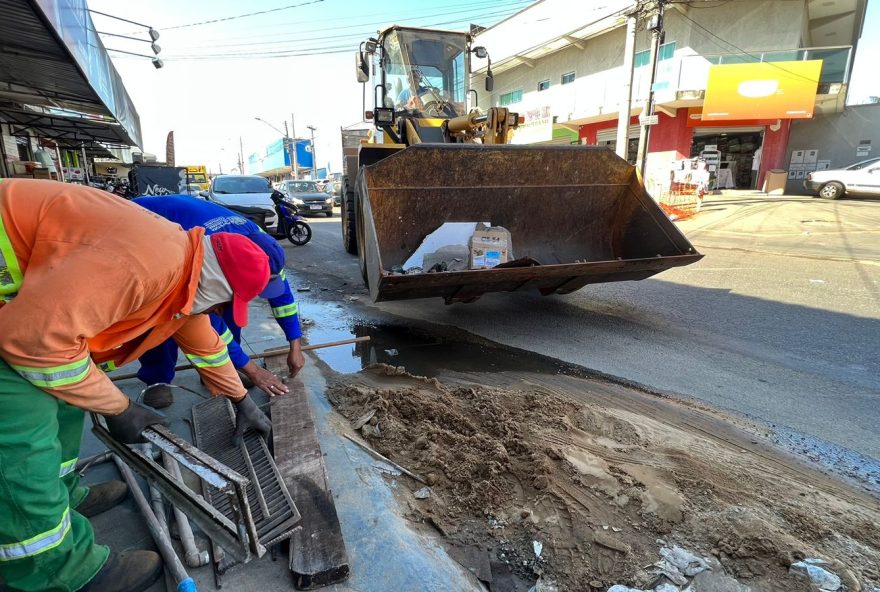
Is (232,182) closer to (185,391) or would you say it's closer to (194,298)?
(185,391)

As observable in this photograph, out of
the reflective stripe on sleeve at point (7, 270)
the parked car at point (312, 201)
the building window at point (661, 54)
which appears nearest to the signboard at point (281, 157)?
the parked car at point (312, 201)

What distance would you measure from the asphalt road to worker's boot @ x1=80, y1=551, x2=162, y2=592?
2.97m

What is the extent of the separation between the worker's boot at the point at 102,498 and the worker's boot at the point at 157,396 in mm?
892

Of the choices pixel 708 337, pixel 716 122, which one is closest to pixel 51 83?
pixel 708 337

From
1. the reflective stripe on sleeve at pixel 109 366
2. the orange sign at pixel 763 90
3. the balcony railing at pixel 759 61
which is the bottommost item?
the reflective stripe on sleeve at pixel 109 366

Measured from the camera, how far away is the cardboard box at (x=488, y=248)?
4.52 m

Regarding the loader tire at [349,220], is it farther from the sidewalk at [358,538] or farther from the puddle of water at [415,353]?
the sidewalk at [358,538]

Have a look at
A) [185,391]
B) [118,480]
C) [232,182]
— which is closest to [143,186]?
[232,182]

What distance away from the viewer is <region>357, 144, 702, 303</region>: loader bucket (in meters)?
4.61

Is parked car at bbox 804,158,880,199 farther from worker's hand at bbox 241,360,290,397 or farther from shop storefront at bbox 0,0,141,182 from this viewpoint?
shop storefront at bbox 0,0,141,182

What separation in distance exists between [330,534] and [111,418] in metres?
0.91

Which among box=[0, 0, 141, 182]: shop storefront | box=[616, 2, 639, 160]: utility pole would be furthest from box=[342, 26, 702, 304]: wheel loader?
box=[616, 2, 639, 160]: utility pole

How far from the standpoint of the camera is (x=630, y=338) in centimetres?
421

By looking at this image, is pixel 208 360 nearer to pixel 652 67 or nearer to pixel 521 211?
pixel 521 211
